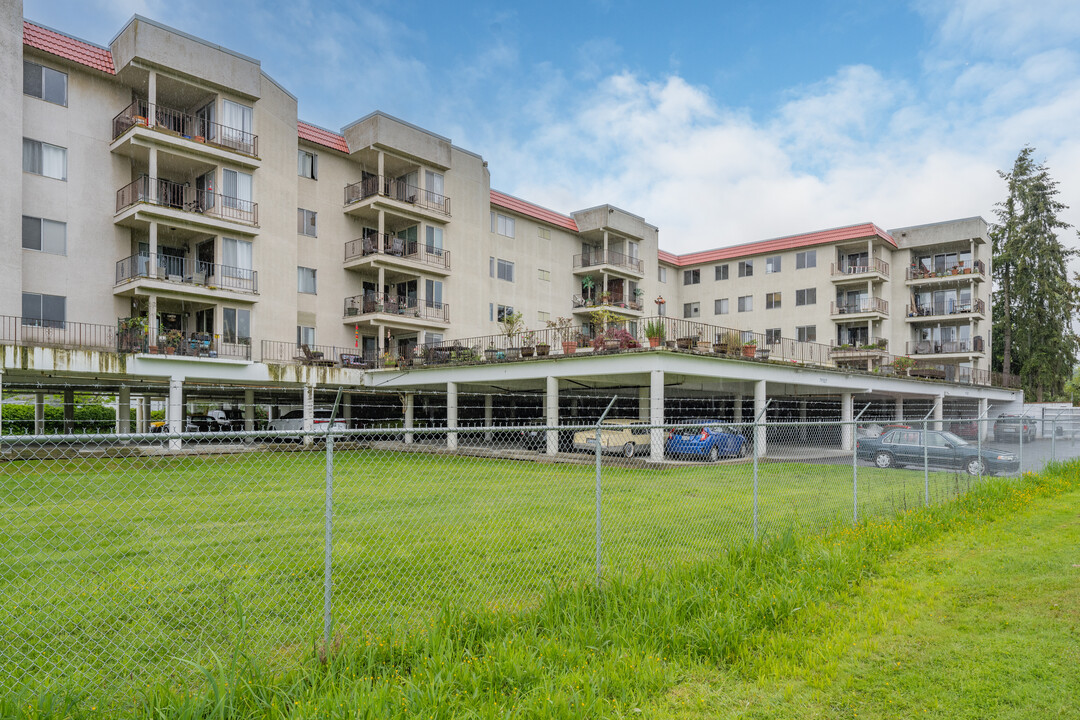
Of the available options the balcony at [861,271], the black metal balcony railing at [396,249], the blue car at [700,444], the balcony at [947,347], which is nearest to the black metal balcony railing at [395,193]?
the black metal balcony railing at [396,249]

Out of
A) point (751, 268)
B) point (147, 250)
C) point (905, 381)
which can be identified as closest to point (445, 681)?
point (147, 250)

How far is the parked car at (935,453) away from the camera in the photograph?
16.8 m

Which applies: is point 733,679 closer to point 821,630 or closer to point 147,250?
point 821,630

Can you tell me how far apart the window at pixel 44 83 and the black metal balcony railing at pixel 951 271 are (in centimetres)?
4968

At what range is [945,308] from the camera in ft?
150

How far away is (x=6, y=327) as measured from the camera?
76.3ft

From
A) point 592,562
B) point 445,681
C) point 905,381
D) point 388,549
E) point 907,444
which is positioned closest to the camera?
point 445,681

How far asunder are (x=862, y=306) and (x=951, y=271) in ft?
20.8

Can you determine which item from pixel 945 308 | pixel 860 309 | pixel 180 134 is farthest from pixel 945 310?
pixel 180 134

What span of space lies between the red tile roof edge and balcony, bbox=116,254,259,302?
106 feet

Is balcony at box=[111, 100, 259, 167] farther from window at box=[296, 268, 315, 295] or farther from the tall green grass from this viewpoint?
the tall green grass

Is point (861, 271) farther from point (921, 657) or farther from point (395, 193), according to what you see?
point (921, 657)

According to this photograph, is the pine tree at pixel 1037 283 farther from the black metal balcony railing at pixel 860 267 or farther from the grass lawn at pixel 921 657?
the grass lawn at pixel 921 657

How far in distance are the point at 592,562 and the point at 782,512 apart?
4.70 meters
